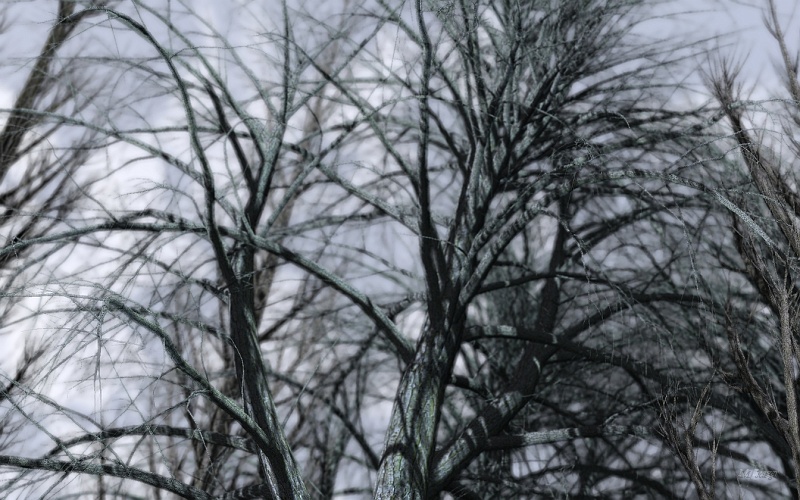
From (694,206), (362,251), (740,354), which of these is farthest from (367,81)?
(740,354)

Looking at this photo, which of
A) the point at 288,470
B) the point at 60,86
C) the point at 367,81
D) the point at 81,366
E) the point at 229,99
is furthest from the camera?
the point at 60,86

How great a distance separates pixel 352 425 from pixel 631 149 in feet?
9.20

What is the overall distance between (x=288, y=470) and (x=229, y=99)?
2.19 m

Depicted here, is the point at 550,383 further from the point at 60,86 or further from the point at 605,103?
the point at 60,86

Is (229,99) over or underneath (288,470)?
over

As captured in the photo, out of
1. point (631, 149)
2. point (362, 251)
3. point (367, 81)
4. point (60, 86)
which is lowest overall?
point (362, 251)

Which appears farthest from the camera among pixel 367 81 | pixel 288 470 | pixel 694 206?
pixel 367 81

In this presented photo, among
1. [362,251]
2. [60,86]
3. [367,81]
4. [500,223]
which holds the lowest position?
[500,223]

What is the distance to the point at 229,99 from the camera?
492 cm

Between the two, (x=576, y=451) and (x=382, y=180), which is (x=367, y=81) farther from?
(x=576, y=451)

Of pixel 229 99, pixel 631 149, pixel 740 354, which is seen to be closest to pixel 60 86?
pixel 229 99

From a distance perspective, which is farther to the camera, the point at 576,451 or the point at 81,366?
the point at 576,451

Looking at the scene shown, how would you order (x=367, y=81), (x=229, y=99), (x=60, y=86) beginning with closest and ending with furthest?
(x=229, y=99)
(x=367, y=81)
(x=60, y=86)

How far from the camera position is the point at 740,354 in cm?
366
